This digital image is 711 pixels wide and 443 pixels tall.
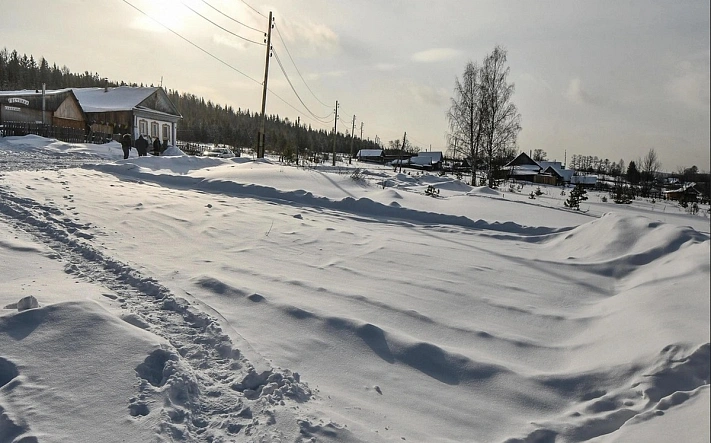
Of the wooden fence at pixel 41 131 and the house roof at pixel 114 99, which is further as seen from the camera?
the house roof at pixel 114 99

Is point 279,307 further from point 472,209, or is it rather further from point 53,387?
point 472,209

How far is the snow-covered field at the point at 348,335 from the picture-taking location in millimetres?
2102

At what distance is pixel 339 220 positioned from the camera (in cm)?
756

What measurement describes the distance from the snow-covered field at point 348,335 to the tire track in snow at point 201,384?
0.04 ft

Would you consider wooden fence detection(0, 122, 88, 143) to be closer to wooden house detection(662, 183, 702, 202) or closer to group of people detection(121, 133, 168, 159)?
group of people detection(121, 133, 168, 159)

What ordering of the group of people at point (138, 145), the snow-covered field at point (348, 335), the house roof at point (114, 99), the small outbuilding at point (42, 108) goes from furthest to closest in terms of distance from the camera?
the house roof at point (114, 99), the small outbuilding at point (42, 108), the group of people at point (138, 145), the snow-covered field at point (348, 335)

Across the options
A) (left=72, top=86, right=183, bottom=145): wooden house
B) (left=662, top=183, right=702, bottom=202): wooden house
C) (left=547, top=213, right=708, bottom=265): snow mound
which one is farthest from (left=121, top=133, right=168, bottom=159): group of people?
(left=662, top=183, right=702, bottom=202): wooden house

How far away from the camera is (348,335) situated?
3.05m

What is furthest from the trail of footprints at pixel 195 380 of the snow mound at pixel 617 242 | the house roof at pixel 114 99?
the house roof at pixel 114 99

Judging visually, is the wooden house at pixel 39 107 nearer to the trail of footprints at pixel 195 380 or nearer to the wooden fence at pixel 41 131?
the wooden fence at pixel 41 131

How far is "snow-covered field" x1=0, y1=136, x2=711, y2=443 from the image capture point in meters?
2.10

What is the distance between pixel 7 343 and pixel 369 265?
3.20m

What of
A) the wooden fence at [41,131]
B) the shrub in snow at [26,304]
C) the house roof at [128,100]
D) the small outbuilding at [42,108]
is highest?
the house roof at [128,100]

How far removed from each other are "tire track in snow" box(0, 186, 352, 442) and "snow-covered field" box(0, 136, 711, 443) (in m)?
0.01
